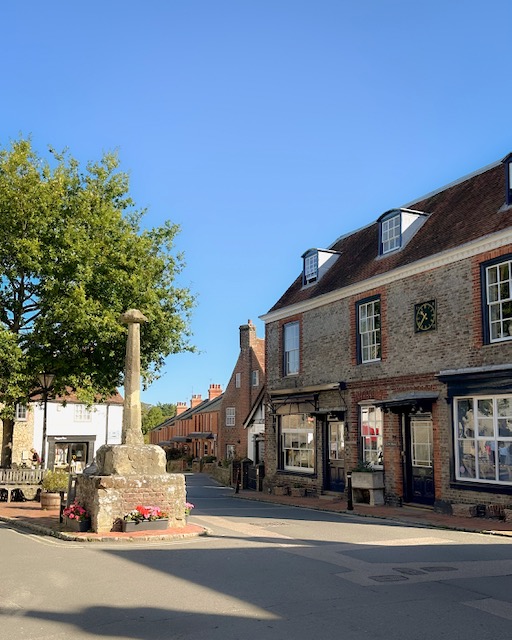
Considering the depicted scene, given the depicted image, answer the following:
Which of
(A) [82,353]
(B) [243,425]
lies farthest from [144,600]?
(B) [243,425]

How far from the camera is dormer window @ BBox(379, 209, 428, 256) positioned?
2286cm

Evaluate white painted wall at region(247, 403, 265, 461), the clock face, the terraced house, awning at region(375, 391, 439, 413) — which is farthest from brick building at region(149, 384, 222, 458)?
the clock face

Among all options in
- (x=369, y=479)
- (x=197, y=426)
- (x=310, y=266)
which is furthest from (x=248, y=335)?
(x=369, y=479)

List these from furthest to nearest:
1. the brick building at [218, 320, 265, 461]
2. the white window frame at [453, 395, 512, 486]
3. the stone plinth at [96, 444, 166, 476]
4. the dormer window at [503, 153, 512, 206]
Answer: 1. the brick building at [218, 320, 265, 461]
2. the dormer window at [503, 153, 512, 206]
3. the white window frame at [453, 395, 512, 486]
4. the stone plinth at [96, 444, 166, 476]

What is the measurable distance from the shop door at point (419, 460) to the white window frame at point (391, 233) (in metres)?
6.00

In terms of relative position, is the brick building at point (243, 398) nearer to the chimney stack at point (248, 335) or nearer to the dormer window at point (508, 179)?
the chimney stack at point (248, 335)

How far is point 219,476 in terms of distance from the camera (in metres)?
40.6

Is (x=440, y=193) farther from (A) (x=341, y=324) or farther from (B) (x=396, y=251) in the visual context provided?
(A) (x=341, y=324)

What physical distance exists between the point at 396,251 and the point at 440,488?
800 centimetres

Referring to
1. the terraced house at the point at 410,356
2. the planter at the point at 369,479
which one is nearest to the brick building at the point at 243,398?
the terraced house at the point at 410,356

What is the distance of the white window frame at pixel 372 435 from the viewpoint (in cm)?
2208

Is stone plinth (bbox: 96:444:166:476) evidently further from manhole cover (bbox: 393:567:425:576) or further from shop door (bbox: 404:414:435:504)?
shop door (bbox: 404:414:435:504)

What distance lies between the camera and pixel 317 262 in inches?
1094

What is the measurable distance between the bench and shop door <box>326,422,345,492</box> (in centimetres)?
1016
